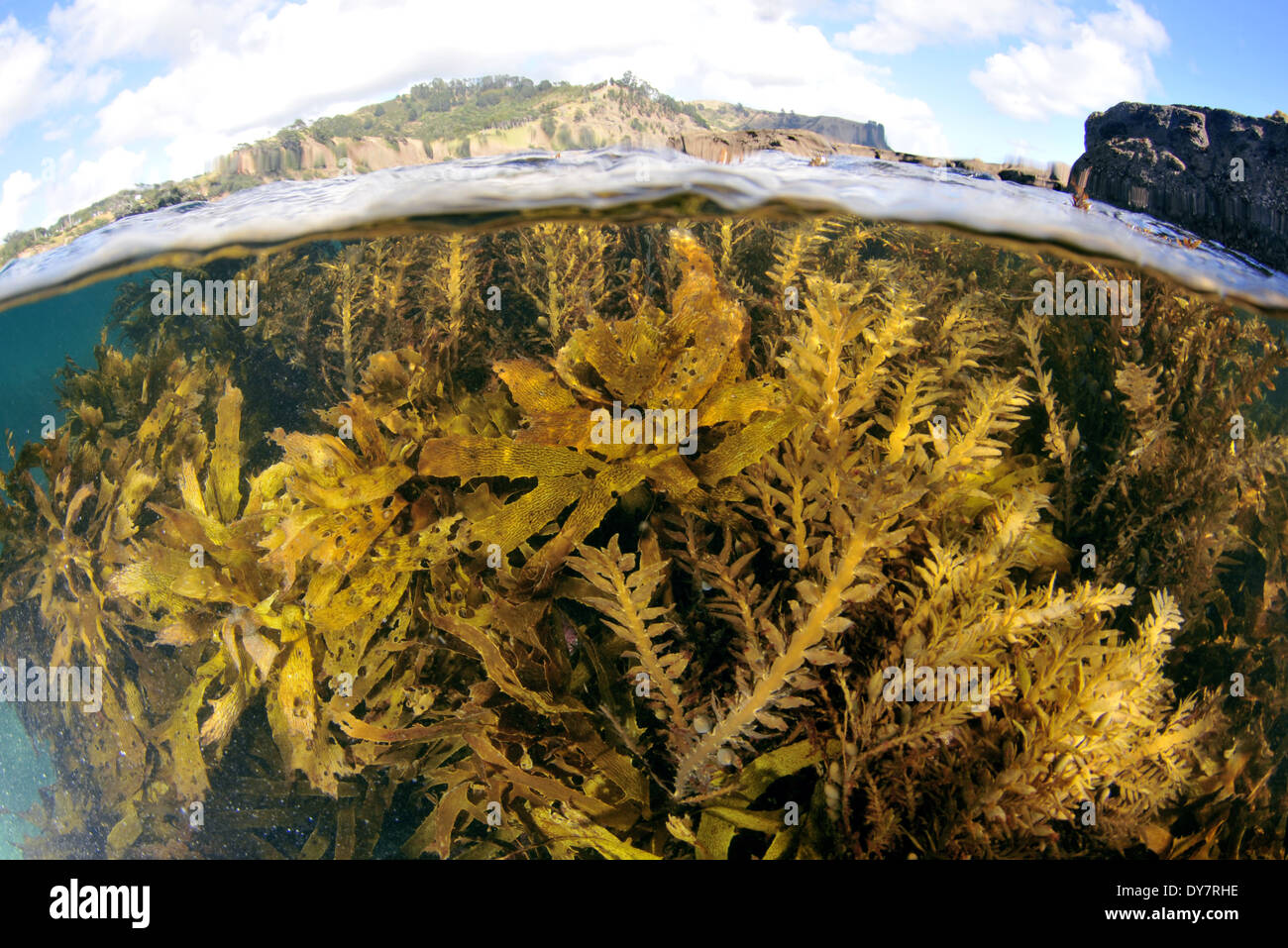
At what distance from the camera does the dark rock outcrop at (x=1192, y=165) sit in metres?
4.16

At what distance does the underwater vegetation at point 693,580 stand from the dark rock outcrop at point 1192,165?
88 centimetres

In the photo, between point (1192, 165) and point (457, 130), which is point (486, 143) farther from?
point (1192, 165)

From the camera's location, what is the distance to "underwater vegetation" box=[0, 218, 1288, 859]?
7.54 feet

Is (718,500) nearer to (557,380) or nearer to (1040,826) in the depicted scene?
(557,380)

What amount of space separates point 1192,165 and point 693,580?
4.61 m

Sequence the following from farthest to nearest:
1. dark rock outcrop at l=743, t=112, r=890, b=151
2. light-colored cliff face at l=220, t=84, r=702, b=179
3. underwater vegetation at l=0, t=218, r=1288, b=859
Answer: dark rock outcrop at l=743, t=112, r=890, b=151, light-colored cliff face at l=220, t=84, r=702, b=179, underwater vegetation at l=0, t=218, r=1288, b=859

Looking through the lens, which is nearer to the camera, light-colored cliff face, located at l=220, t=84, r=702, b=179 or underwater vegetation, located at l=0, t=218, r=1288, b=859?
underwater vegetation, located at l=0, t=218, r=1288, b=859

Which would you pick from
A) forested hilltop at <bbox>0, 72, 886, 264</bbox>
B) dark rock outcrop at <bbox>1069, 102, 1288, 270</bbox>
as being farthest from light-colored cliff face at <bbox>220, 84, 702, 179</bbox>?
dark rock outcrop at <bbox>1069, 102, 1288, 270</bbox>

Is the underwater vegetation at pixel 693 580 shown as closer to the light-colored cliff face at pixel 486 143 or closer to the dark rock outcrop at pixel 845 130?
the light-colored cliff face at pixel 486 143

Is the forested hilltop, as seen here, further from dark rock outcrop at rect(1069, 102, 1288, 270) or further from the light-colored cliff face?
dark rock outcrop at rect(1069, 102, 1288, 270)

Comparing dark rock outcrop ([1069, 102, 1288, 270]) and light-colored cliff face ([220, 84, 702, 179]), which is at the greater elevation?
light-colored cliff face ([220, 84, 702, 179])

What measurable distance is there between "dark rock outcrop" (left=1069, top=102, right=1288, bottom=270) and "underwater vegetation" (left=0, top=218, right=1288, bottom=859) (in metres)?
0.88

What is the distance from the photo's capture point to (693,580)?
8.97ft

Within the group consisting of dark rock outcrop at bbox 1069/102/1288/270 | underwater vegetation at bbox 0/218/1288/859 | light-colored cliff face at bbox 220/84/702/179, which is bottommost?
underwater vegetation at bbox 0/218/1288/859
